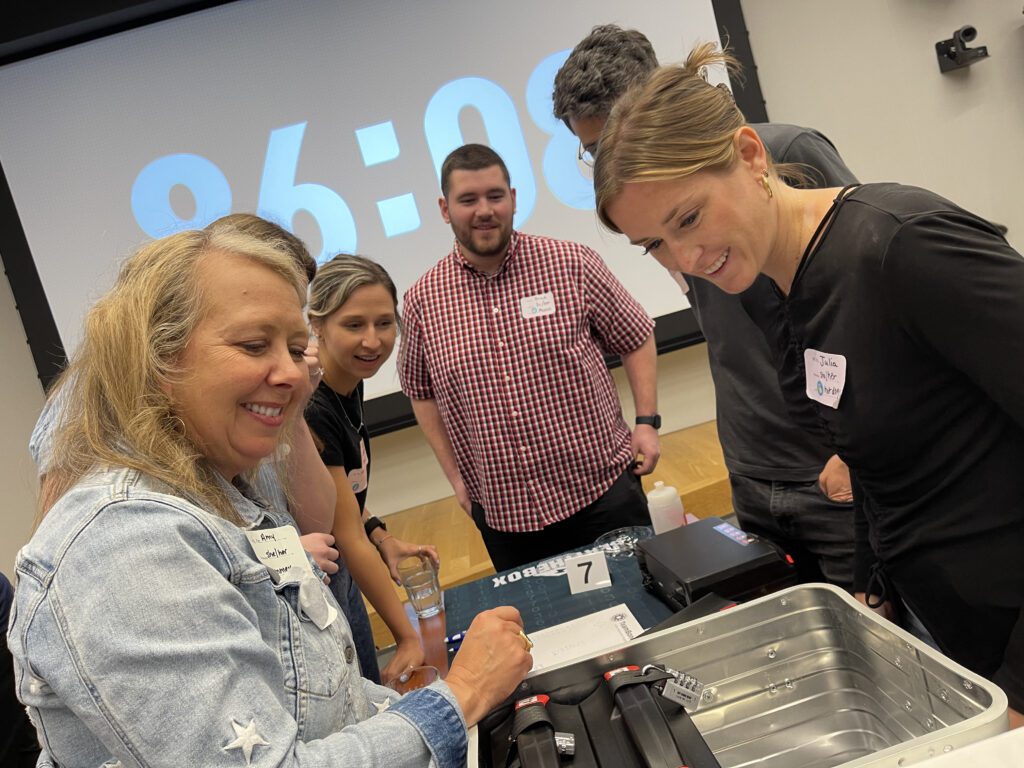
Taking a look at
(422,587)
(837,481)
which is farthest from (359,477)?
(837,481)

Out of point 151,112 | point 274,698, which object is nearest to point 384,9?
point 151,112

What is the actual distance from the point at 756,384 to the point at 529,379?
2.74 ft

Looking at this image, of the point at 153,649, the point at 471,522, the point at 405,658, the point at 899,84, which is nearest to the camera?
the point at 153,649

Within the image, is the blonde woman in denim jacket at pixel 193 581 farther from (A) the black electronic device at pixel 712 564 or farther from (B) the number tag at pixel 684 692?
(A) the black electronic device at pixel 712 564

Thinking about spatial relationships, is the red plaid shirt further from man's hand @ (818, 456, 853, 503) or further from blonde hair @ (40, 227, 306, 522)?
blonde hair @ (40, 227, 306, 522)

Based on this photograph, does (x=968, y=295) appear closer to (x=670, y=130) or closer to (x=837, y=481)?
(x=670, y=130)

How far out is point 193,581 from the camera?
66 centimetres

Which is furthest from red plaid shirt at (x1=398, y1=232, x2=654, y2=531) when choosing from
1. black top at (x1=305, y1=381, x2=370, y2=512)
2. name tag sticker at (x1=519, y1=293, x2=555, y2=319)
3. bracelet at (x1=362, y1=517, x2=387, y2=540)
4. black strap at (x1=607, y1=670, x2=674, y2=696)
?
black strap at (x1=607, y1=670, x2=674, y2=696)

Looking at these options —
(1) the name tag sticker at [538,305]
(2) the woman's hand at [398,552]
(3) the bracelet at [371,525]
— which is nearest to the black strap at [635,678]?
(2) the woman's hand at [398,552]

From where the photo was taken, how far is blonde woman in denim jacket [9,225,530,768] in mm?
614

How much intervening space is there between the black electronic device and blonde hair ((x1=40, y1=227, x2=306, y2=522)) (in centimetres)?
77

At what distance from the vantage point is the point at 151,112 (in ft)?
11.6

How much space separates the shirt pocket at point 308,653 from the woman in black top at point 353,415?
0.67m

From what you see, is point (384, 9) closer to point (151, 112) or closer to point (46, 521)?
point (151, 112)
